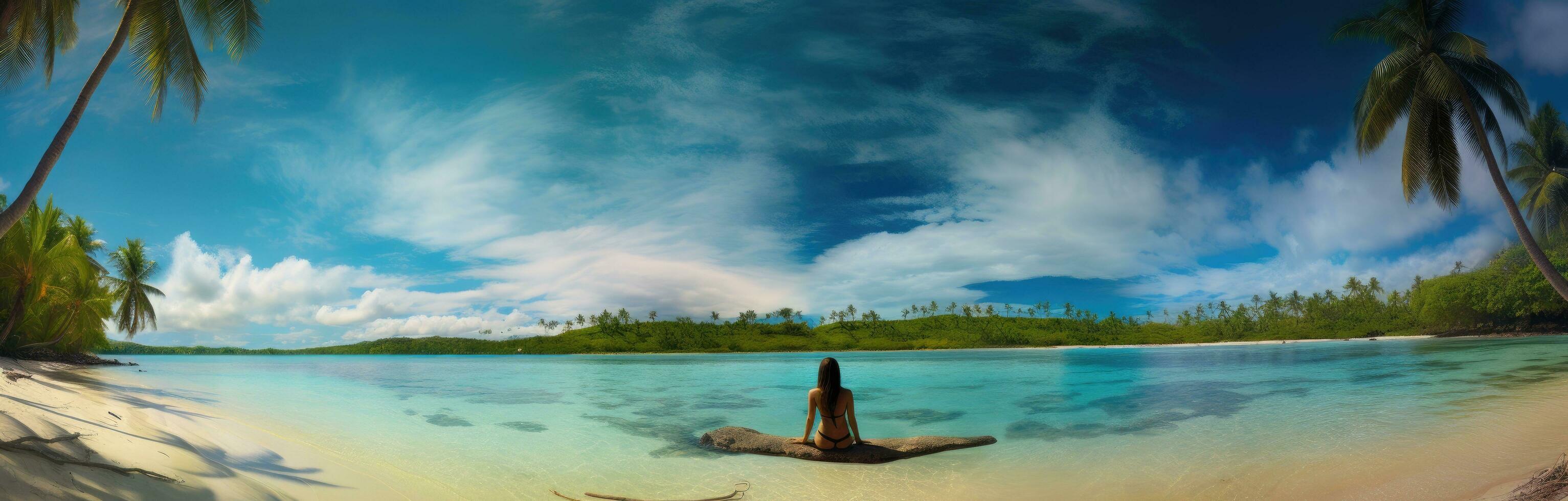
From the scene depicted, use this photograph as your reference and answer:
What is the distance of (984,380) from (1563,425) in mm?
15195

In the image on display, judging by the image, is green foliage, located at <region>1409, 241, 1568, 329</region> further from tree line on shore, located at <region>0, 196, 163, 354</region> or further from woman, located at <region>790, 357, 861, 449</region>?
tree line on shore, located at <region>0, 196, 163, 354</region>

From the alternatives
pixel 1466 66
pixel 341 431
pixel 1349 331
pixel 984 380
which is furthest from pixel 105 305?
pixel 1349 331

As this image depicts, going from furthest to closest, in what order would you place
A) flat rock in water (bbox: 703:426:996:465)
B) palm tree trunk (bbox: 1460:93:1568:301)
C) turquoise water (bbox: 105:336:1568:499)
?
palm tree trunk (bbox: 1460:93:1568:301)
flat rock in water (bbox: 703:426:996:465)
turquoise water (bbox: 105:336:1568:499)

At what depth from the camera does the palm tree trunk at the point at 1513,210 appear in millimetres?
11273

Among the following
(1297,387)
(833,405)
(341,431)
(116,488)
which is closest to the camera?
(116,488)

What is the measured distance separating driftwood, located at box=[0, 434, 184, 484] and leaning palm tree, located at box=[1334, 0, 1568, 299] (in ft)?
69.2

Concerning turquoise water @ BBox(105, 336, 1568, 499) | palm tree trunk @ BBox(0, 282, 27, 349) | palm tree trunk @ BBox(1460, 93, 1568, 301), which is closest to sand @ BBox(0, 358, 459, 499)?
turquoise water @ BBox(105, 336, 1568, 499)

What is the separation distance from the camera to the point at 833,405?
708 cm

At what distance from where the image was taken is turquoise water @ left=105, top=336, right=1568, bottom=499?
639 cm

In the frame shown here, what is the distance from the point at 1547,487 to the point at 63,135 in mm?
16335

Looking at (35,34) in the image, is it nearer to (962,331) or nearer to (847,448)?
(847,448)

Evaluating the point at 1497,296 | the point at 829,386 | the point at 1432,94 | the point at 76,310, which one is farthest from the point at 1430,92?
the point at 1497,296

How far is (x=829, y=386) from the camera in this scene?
7.04 metres

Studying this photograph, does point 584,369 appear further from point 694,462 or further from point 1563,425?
point 1563,425
